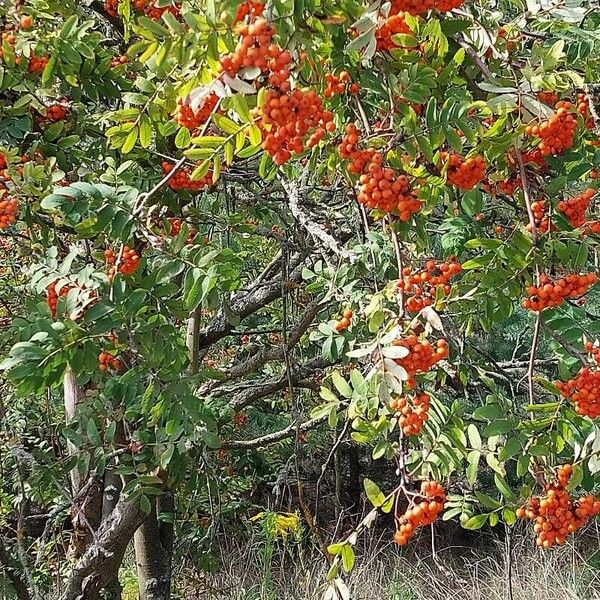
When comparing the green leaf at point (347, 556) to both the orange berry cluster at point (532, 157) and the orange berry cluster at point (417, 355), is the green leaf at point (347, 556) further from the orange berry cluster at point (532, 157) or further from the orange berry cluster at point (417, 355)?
the orange berry cluster at point (532, 157)

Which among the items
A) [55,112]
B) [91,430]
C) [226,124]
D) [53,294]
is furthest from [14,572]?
[226,124]

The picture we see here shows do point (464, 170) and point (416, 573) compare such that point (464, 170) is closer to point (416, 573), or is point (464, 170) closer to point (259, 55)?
point (259, 55)

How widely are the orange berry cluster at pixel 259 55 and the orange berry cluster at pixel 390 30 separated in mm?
173

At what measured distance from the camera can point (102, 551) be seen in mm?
2648

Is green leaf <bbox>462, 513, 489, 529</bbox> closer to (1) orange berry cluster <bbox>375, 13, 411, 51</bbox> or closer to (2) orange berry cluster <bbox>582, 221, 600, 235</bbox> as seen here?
(2) orange berry cluster <bbox>582, 221, 600, 235</bbox>

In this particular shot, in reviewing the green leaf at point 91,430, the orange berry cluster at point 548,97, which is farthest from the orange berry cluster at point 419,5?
the green leaf at point 91,430

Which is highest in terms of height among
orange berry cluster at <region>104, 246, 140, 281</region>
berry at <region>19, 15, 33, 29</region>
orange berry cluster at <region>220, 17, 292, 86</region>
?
orange berry cluster at <region>220, 17, 292, 86</region>

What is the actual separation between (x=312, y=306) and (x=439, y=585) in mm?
2624

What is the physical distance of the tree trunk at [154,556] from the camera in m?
3.09

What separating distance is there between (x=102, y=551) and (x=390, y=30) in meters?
2.12

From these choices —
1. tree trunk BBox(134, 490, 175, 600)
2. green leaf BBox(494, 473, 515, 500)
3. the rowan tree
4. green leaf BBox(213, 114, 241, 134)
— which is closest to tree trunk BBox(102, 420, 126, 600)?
tree trunk BBox(134, 490, 175, 600)

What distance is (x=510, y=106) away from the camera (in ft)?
4.02

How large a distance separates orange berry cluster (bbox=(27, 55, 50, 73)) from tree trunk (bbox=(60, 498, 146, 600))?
1446 millimetres

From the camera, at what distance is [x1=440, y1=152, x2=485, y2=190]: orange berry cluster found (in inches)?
48.9
